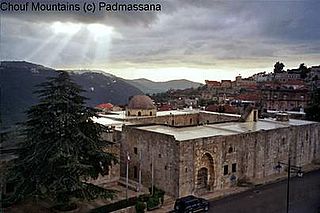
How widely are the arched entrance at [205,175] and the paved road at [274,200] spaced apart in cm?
144

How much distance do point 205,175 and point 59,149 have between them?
9648 millimetres

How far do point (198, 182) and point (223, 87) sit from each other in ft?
266

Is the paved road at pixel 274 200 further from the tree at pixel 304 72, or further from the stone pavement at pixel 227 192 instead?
the tree at pixel 304 72

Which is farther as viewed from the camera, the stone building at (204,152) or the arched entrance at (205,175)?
the arched entrance at (205,175)

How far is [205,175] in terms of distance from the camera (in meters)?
21.6

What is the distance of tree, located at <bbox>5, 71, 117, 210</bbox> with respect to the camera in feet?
50.7

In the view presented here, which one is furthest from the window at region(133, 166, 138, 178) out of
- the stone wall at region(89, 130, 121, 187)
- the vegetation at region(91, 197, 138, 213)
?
the vegetation at region(91, 197, 138, 213)

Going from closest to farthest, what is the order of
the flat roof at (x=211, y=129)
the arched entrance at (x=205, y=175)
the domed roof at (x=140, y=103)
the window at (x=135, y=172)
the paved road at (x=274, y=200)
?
1. the paved road at (x=274, y=200)
2. the arched entrance at (x=205, y=175)
3. the flat roof at (x=211, y=129)
4. the window at (x=135, y=172)
5. the domed roof at (x=140, y=103)

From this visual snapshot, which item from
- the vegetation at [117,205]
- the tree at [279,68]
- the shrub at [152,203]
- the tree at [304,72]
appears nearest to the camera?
the vegetation at [117,205]

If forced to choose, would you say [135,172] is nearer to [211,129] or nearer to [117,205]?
[117,205]

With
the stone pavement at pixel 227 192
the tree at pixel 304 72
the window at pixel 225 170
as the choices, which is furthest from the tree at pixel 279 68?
the window at pixel 225 170

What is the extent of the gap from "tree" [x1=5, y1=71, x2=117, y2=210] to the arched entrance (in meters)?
6.37

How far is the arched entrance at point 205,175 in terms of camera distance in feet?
69.5

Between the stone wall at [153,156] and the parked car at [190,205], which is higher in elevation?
the stone wall at [153,156]
